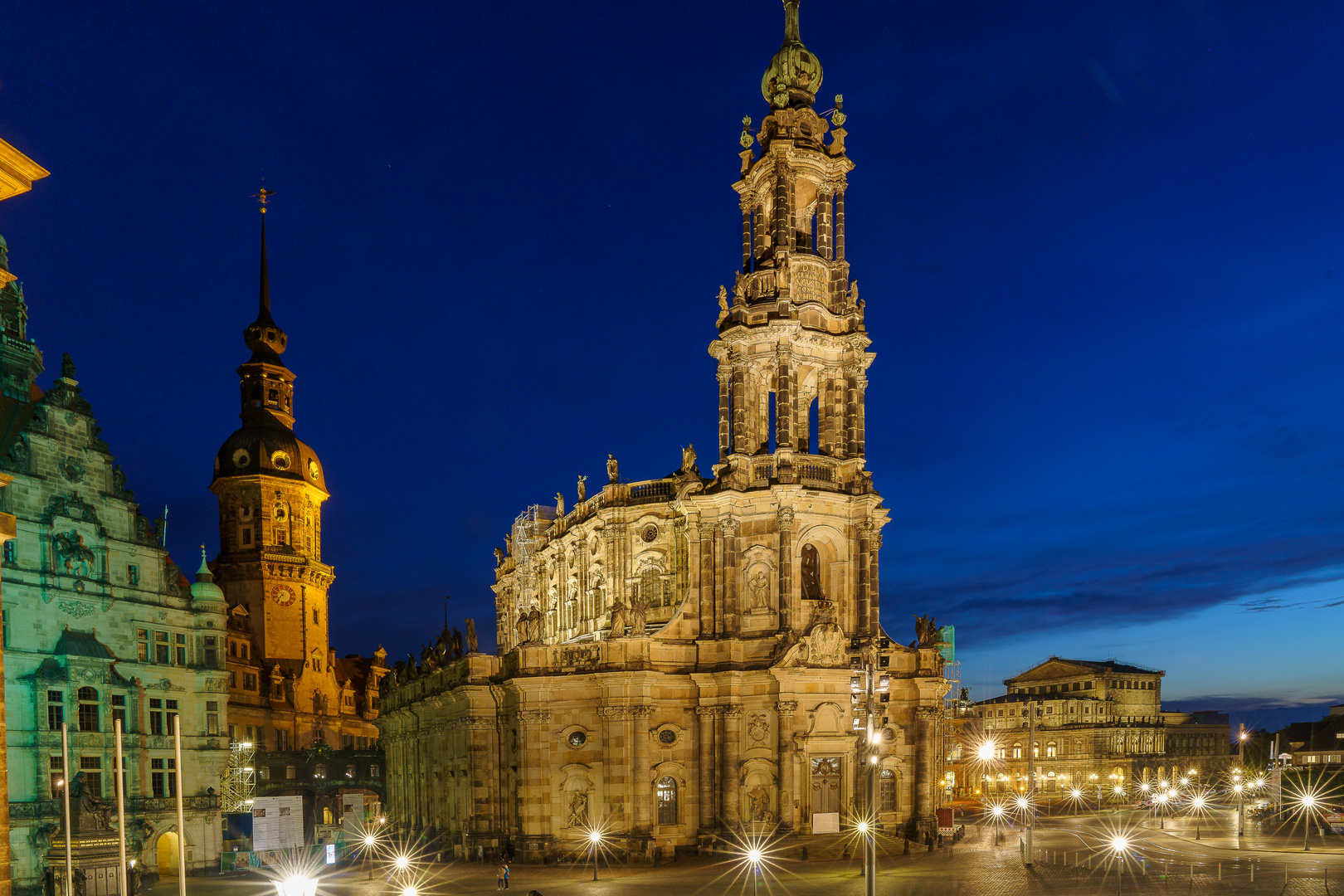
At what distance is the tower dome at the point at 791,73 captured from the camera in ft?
210

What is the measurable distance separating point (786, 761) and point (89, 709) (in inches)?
1256

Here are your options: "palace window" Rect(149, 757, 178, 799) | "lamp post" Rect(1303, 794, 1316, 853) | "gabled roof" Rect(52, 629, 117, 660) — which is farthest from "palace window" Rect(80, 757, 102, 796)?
"lamp post" Rect(1303, 794, 1316, 853)

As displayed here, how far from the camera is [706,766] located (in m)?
56.0

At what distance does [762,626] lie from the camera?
57531 mm

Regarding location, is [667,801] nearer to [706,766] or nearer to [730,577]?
[706,766]

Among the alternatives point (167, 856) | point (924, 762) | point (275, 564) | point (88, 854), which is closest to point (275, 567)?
point (275, 564)

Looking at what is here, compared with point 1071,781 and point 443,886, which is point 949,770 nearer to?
point 1071,781

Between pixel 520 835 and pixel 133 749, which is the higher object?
pixel 133 749

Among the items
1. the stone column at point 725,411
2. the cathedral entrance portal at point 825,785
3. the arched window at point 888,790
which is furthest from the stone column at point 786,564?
the arched window at point 888,790

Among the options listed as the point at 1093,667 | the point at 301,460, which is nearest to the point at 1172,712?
the point at 1093,667

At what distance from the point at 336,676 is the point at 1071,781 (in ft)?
298

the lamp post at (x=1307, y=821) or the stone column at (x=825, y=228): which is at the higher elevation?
the stone column at (x=825, y=228)

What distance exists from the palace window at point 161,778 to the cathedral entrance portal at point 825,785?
30842 millimetres

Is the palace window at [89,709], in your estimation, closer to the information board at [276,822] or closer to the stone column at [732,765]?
the information board at [276,822]
